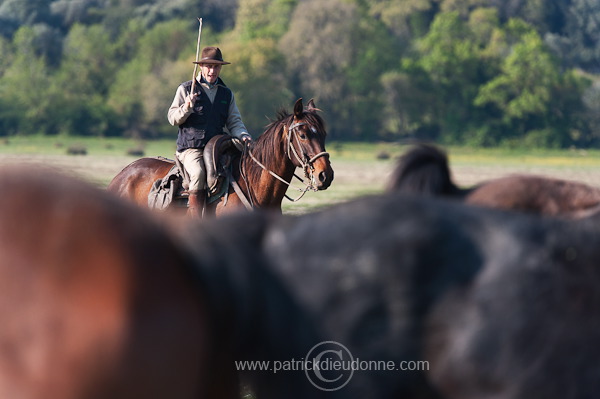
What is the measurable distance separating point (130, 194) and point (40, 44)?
78.5 m

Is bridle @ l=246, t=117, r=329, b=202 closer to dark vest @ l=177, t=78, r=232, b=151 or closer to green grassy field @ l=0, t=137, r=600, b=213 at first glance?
dark vest @ l=177, t=78, r=232, b=151

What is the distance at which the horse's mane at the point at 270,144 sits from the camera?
10.2m

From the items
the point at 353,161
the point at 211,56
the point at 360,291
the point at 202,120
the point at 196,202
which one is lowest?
the point at 353,161

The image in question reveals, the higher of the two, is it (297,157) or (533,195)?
(533,195)

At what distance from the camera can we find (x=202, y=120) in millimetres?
10109

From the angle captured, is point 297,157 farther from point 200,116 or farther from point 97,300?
point 97,300

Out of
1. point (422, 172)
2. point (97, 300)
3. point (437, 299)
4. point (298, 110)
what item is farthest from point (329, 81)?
point (97, 300)

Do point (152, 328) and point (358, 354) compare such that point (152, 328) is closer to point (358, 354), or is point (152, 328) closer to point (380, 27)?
point (358, 354)

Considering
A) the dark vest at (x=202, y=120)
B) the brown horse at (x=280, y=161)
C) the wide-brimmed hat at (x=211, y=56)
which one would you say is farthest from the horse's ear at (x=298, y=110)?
the wide-brimmed hat at (x=211, y=56)

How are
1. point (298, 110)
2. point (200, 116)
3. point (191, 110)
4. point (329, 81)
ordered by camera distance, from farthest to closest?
point (329, 81) → point (298, 110) → point (200, 116) → point (191, 110)

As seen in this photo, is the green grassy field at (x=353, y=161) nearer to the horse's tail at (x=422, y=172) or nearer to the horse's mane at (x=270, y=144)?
the horse's mane at (x=270, y=144)

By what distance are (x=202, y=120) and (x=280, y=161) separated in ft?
3.13

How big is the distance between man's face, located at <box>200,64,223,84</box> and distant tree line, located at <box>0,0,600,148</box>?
59827 mm

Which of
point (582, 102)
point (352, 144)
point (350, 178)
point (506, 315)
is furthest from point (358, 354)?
point (582, 102)
